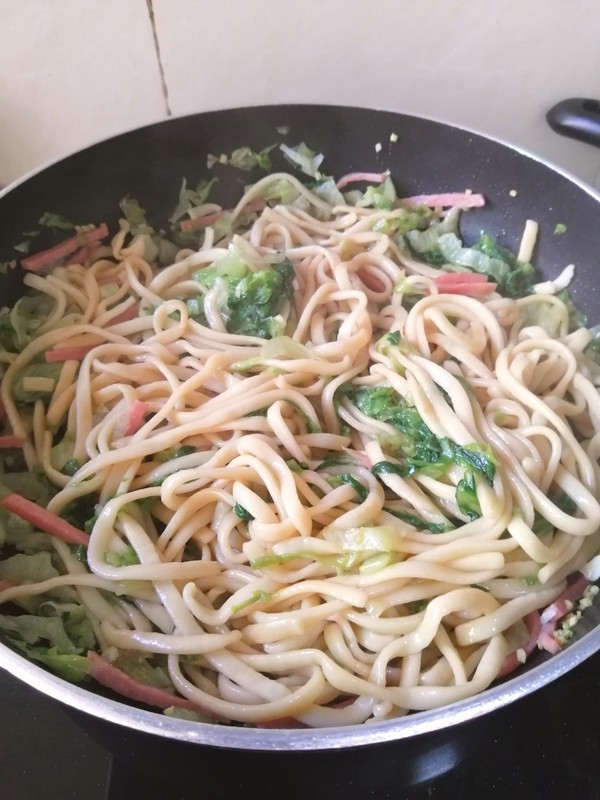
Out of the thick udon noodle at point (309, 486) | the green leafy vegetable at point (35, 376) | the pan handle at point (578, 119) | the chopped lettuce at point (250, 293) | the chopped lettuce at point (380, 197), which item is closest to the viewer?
the thick udon noodle at point (309, 486)

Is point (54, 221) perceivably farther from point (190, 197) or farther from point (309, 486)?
point (309, 486)

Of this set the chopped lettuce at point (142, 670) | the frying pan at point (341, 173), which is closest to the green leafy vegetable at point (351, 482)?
the chopped lettuce at point (142, 670)

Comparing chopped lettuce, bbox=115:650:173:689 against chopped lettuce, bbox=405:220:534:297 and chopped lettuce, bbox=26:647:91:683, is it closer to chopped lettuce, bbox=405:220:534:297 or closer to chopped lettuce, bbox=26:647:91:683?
chopped lettuce, bbox=26:647:91:683

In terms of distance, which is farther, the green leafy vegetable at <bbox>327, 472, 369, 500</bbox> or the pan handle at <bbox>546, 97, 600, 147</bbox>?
the pan handle at <bbox>546, 97, 600, 147</bbox>

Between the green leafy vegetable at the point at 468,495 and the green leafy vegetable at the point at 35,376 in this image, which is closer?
the green leafy vegetable at the point at 468,495

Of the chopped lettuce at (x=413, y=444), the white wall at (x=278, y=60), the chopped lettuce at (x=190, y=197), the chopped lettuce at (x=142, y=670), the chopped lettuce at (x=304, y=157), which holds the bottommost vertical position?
the chopped lettuce at (x=142, y=670)

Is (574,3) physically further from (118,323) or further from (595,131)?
(118,323)

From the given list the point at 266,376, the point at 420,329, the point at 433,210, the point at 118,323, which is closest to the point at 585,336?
the point at 420,329

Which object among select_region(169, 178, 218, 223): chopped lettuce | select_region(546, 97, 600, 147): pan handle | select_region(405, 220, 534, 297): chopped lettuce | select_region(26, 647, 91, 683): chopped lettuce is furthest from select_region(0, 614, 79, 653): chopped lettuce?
select_region(546, 97, 600, 147): pan handle

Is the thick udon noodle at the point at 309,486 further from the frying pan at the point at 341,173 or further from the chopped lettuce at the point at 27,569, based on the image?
the frying pan at the point at 341,173
